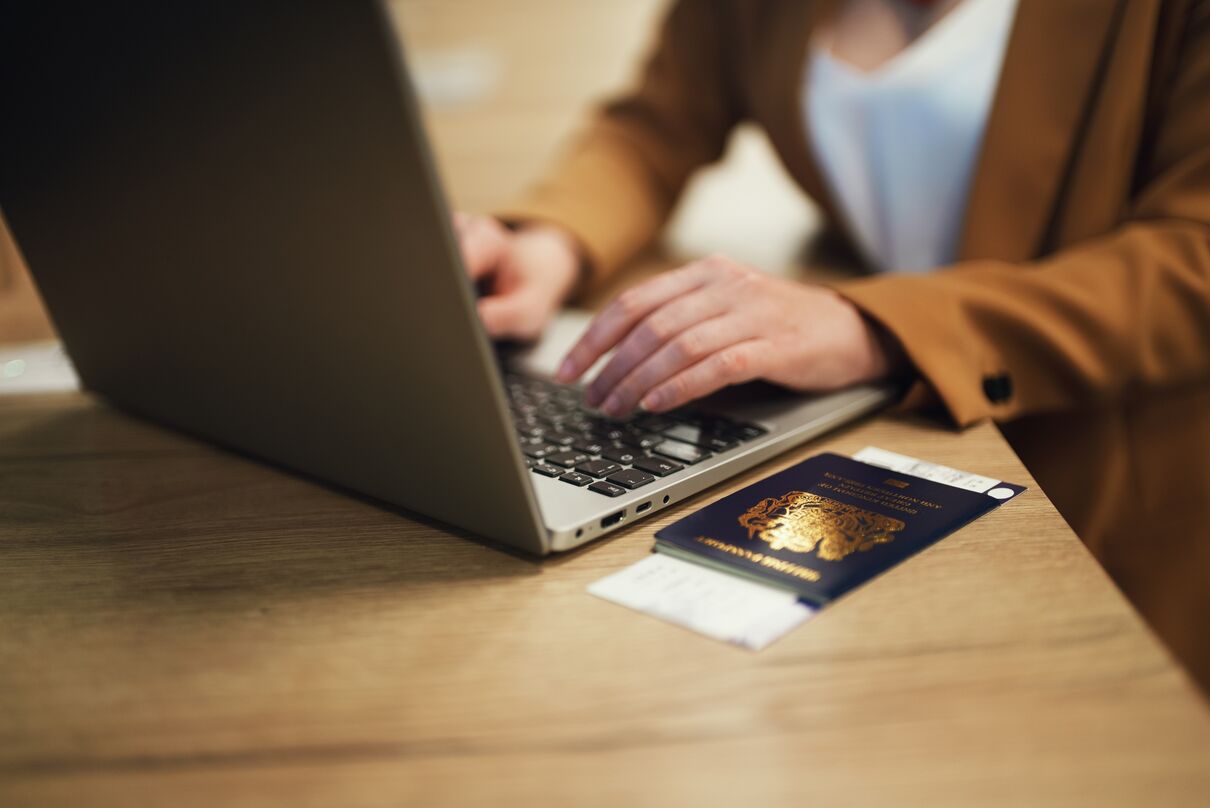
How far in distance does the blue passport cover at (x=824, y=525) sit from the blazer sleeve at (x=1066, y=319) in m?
0.13

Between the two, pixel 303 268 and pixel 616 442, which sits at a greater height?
pixel 303 268

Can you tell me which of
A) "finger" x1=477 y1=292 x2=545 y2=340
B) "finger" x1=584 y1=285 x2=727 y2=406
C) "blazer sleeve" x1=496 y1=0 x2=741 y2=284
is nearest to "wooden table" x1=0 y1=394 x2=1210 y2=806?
"finger" x1=584 y1=285 x2=727 y2=406

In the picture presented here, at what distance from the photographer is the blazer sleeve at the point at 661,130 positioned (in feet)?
3.64

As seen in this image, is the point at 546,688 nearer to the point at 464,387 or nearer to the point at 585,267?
the point at 464,387

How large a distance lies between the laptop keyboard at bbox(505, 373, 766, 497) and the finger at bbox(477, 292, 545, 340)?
176 millimetres

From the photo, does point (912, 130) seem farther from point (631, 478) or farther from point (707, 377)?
point (631, 478)

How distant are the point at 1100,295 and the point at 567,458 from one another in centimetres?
39

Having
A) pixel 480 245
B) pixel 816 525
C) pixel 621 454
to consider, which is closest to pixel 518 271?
pixel 480 245

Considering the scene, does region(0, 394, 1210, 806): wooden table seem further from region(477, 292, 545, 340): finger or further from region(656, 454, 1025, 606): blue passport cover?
region(477, 292, 545, 340): finger

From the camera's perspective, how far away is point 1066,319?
2.15 feet

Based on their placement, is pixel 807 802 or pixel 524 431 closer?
pixel 807 802

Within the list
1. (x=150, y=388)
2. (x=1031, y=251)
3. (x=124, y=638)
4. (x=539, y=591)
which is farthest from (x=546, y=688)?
(x=1031, y=251)

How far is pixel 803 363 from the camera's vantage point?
0.60m

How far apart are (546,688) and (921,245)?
0.76 metres
